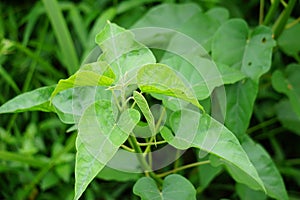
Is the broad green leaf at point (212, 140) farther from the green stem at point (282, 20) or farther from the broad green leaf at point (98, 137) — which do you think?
the green stem at point (282, 20)

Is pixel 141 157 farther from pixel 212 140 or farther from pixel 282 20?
pixel 282 20

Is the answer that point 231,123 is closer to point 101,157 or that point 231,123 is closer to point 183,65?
point 183,65

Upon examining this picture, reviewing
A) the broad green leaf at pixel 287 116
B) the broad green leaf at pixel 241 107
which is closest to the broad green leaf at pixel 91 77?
the broad green leaf at pixel 241 107

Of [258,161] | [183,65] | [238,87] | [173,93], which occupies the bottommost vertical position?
[258,161]

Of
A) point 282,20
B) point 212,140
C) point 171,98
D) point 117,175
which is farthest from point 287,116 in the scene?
point 212,140

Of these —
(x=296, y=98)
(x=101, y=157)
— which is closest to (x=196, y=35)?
(x=296, y=98)

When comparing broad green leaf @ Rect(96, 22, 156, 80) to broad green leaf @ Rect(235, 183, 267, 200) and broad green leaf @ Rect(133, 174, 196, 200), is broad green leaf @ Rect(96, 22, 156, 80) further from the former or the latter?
broad green leaf @ Rect(235, 183, 267, 200)
